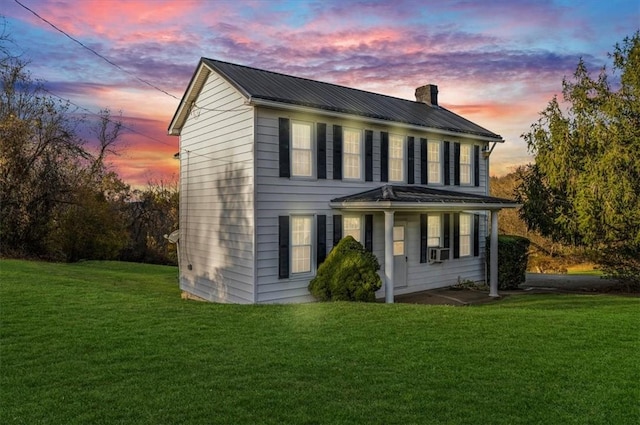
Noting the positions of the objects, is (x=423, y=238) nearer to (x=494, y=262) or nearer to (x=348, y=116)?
(x=494, y=262)

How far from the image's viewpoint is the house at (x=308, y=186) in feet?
36.7

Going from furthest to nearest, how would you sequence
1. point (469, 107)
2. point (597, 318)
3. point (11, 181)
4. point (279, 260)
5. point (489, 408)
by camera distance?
1. point (11, 181)
2. point (469, 107)
3. point (279, 260)
4. point (597, 318)
5. point (489, 408)

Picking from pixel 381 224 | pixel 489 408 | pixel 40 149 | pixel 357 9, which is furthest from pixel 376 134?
pixel 40 149

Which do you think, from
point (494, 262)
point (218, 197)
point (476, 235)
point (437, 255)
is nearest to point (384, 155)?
point (437, 255)

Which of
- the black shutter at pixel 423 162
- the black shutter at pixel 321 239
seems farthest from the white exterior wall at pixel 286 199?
the black shutter at pixel 423 162

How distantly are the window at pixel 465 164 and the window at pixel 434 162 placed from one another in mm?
1341

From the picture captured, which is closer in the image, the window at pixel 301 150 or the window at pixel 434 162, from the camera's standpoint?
the window at pixel 301 150

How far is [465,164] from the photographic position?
16.1 meters

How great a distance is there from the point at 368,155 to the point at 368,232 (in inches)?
88.9

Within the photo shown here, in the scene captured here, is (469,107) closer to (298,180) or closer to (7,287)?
(298,180)

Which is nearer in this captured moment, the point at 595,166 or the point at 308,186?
the point at 308,186

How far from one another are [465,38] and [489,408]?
1236cm

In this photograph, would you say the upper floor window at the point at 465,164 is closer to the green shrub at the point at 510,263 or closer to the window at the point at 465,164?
the window at the point at 465,164

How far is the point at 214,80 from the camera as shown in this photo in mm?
12734
